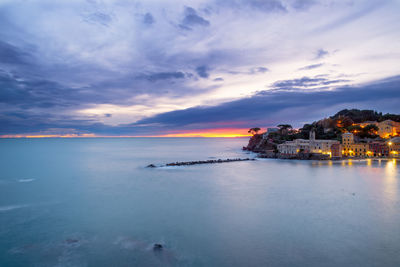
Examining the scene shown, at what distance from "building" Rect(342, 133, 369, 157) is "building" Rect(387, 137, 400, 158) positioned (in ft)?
12.6

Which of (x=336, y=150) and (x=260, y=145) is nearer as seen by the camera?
(x=336, y=150)

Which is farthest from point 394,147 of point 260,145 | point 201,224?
point 201,224

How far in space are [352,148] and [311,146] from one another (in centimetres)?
894

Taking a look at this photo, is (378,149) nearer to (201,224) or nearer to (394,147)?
(394,147)

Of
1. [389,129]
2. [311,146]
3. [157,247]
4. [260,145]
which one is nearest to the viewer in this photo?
[157,247]

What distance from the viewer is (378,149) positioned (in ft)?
151

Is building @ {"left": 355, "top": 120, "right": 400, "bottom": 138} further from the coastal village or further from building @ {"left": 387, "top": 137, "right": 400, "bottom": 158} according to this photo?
building @ {"left": 387, "top": 137, "right": 400, "bottom": 158}

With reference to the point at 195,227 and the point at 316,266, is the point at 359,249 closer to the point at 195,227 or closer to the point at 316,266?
the point at 316,266

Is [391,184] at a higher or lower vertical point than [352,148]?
lower

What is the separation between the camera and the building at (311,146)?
46.7 m

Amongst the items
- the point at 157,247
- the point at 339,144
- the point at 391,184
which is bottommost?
the point at 157,247

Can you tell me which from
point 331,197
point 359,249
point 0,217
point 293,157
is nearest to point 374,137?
point 293,157

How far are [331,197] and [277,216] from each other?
24.0 feet

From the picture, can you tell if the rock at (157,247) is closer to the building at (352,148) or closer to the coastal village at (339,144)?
the coastal village at (339,144)
